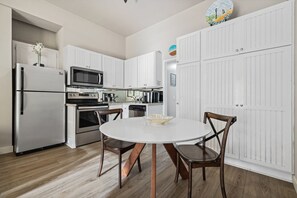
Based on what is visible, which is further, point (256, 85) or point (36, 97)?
point (36, 97)

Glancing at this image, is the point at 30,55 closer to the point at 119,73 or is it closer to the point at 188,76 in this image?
the point at 119,73

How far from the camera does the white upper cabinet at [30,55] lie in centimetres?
284

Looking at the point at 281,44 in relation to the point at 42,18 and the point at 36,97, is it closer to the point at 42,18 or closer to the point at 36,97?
the point at 36,97

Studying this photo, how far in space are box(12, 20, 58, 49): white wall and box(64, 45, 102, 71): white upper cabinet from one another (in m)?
0.67

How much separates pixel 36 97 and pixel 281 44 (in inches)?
153

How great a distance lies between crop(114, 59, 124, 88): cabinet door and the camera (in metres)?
4.07

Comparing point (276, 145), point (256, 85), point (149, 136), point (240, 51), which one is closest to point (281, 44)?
point (240, 51)

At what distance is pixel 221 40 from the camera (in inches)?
86.2

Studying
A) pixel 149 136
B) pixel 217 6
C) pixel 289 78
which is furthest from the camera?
pixel 217 6

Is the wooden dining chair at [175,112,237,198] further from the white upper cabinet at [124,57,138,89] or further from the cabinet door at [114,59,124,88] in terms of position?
the cabinet door at [114,59,124,88]

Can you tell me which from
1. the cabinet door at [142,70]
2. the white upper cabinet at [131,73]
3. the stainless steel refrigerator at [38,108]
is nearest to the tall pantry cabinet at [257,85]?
the cabinet door at [142,70]

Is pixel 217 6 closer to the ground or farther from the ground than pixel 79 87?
farther from the ground

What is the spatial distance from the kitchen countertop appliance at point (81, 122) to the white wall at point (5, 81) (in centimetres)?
95

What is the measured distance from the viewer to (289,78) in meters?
1.67
